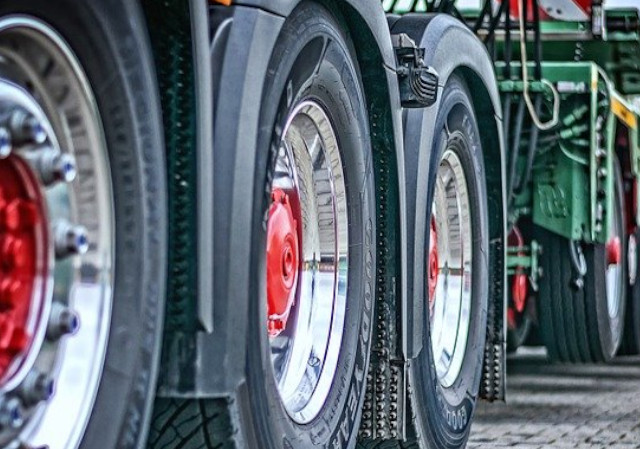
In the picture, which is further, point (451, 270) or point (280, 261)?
point (451, 270)

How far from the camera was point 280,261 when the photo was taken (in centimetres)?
345

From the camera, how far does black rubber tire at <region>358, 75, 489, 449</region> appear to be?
4.51 metres

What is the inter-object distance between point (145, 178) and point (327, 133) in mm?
1073

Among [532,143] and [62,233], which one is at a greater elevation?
[532,143]

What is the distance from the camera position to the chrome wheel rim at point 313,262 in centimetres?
357

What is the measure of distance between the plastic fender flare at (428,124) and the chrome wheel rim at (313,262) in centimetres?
57

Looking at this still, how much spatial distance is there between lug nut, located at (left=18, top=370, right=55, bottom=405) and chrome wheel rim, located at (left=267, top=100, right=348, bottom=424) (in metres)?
1.11

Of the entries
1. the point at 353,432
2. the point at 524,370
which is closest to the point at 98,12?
the point at 353,432

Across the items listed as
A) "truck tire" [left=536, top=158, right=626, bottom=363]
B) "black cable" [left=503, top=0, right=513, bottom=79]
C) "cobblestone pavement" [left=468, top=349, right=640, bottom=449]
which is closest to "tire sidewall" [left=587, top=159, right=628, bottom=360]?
"truck tire" [left=536, top=158, right=626, bottom=363]

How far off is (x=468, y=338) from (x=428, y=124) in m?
0.96

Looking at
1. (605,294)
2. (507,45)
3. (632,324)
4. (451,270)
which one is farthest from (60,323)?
(632,324)

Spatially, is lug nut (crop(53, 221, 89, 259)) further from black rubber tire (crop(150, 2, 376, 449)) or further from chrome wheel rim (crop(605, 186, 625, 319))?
chrome wheel rim (crop(605, 186, 625, 319))

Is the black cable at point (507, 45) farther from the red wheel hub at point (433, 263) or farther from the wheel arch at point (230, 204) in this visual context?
the wheel arch at point (230, 204)

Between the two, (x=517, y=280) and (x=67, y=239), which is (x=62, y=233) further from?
(x=517, y=280)
